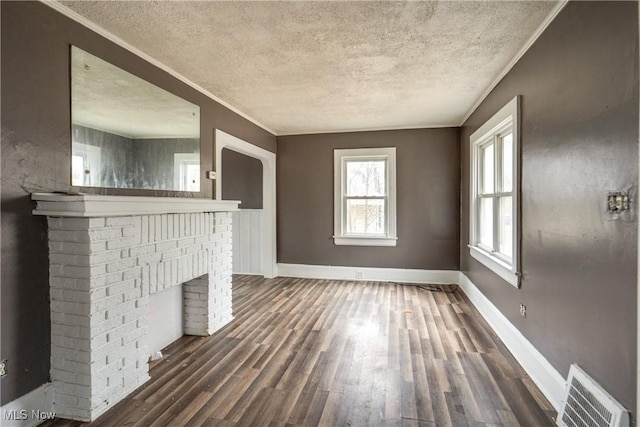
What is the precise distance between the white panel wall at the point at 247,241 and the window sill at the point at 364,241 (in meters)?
1.45

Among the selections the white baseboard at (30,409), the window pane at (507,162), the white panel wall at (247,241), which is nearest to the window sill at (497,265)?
the window pane at (507,162)

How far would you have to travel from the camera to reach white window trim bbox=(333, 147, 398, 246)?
17.5 ft

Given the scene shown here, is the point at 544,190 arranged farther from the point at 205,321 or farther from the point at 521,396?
the point at 205,321

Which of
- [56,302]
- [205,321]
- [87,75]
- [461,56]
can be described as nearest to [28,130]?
[87,75]

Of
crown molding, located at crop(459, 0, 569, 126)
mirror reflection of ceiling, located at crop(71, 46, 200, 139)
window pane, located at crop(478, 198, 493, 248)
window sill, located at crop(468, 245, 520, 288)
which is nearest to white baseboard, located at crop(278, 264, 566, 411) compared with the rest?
window sill, located at crop(468, 245, 520, 288)

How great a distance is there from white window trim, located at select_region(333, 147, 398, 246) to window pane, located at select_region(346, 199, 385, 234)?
115 millimetres

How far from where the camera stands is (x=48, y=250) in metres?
1.98

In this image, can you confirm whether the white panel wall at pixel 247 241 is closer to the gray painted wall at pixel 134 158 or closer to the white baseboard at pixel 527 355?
the gray painted wall at pixel 134 158

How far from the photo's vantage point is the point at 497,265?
10.3ft

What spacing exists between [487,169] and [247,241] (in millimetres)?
4075

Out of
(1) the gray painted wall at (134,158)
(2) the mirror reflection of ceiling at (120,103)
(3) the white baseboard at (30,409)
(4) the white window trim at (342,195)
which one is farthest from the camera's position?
(4) the white window trim at (342,195)

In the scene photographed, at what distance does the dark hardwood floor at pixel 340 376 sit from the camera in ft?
6.46

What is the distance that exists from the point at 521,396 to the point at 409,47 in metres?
2.65

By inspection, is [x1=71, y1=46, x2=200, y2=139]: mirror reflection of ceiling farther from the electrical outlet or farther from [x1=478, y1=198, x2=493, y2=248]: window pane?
[x1=478, y1=198, x2=493, y2=248]: window pane
